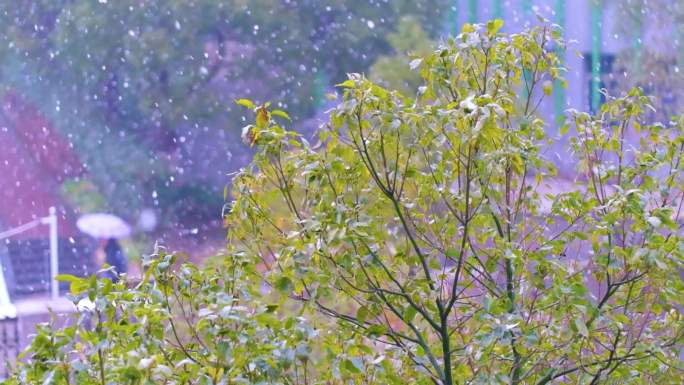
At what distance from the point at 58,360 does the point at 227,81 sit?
3636 millimetres

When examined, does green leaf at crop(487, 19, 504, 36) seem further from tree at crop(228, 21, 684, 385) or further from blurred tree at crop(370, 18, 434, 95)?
blurred tree at crop(370, 18, 434, 95)

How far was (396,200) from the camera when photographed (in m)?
1.04

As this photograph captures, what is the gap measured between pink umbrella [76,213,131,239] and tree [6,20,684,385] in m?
A: 3.27

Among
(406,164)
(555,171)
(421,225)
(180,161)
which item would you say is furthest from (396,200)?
(180,161)

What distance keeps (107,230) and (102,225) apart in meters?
0.04

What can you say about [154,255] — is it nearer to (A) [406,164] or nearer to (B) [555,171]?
(A) [406,164]

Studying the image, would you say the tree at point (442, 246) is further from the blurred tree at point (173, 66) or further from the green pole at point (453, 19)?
the green pole at point (453, 19)

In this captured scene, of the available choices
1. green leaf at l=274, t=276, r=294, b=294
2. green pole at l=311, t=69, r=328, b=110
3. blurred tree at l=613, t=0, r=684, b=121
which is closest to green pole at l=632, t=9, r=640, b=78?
blurred tree at l=613, t=0, r=684, b=121

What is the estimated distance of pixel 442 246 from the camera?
1.18 meters

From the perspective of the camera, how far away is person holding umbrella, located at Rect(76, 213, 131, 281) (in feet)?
14.3

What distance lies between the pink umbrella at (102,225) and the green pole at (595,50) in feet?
7.19

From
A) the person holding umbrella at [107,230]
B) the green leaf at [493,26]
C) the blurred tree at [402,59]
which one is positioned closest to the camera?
the green leaf at [493,26]

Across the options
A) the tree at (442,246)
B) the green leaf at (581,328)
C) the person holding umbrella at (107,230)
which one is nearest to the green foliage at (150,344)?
the tree at (442,246)

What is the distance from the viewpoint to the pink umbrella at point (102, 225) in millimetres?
4375
